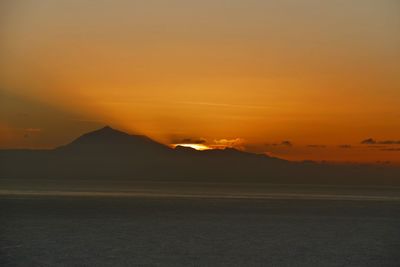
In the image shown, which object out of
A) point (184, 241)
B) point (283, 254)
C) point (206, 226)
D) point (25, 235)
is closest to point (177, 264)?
point (283, 254)

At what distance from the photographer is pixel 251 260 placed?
1517 inches

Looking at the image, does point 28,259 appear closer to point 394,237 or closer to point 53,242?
point 53,242

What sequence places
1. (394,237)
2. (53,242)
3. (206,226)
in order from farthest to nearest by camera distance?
(206,226) < (394,237) < (53,242)

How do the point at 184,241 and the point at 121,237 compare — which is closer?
the point at 184,241

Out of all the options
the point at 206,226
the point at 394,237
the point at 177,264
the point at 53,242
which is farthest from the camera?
the point at 206,226

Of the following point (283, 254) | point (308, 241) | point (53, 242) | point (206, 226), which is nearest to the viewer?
point (283, 254)

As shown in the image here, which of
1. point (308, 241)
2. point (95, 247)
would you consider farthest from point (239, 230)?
point (95, 247)

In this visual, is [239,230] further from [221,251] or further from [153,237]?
[221,251]

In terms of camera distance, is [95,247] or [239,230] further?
[239,230]

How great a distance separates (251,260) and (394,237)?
22.2 metres

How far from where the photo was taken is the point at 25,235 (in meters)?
52.1

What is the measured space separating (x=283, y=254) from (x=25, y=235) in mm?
22072

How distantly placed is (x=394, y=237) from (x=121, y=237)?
23549 mm

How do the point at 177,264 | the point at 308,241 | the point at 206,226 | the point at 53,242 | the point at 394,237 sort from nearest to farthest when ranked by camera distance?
the point at 177,264 < the point at 53,242 < the point at 308,241 < the point at 394,237 < the point at 206,226
